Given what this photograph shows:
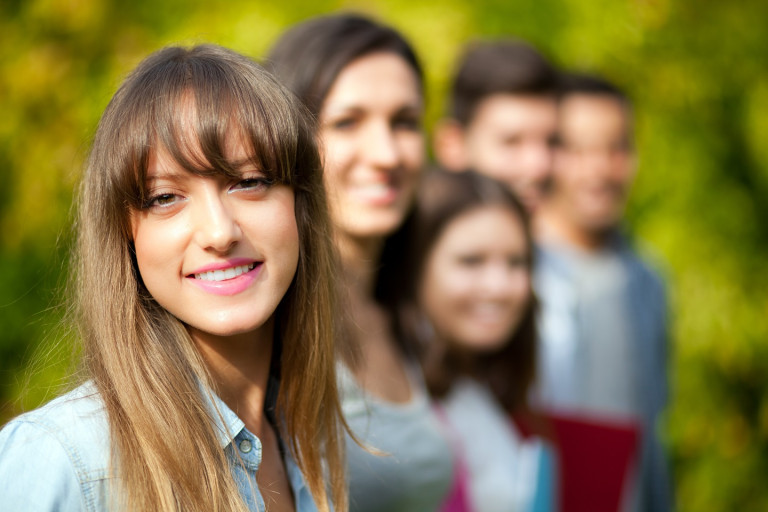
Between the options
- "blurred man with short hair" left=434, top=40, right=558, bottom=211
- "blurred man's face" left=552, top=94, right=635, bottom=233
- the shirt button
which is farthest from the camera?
"blurred man's face" left=552, top=94, right=635, bottom=233

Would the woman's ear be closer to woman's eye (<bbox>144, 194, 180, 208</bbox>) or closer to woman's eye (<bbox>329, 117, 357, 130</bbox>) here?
woman's eye (<bbox>329, 117, 357, 130</bbox>)

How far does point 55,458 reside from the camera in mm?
1156

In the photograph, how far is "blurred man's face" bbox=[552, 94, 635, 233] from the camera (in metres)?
3.80

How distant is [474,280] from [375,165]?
0.66 m

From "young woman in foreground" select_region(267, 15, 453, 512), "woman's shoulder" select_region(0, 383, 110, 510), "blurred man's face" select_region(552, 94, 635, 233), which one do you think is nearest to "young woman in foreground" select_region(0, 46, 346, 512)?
"woman's shoulder" select_region(0, 383, 110, 510)

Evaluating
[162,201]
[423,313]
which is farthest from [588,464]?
[162,201]

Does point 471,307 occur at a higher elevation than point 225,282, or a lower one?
lower

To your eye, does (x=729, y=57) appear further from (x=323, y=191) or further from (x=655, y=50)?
(x=323, y=191)

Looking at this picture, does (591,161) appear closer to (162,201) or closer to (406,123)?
(406,123)

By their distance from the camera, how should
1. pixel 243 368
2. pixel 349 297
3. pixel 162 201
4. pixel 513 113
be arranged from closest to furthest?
1. pixel 162 201
2. pixel 243 368
3. pixel 349 297
4. pixel 513 113

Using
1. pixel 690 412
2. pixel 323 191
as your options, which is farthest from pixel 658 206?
pixel 323 191

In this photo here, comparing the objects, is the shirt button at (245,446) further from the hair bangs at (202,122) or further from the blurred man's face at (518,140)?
the blurred man's face at (518,140)

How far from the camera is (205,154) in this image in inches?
48.6

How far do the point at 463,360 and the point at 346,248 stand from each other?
70cm
